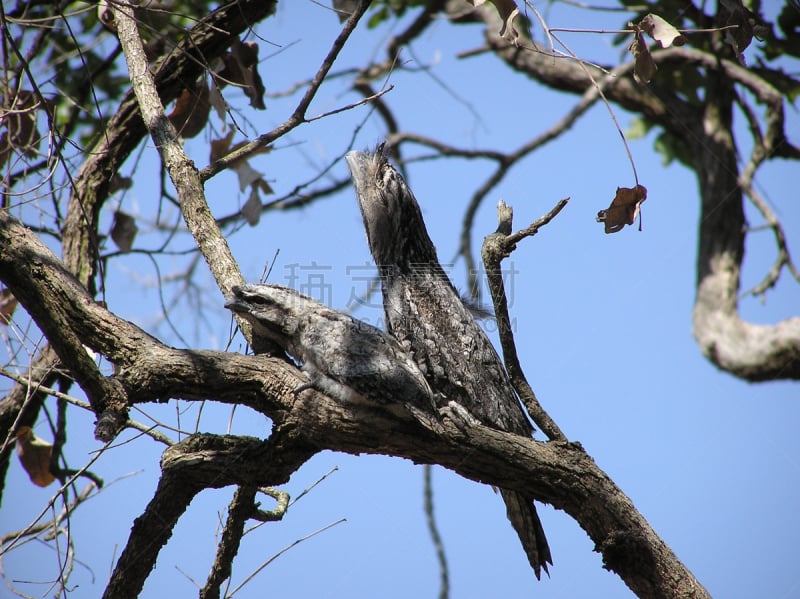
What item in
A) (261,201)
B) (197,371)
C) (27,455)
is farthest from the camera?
(261,201)

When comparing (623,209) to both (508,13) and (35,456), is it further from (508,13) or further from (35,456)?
(35,456)

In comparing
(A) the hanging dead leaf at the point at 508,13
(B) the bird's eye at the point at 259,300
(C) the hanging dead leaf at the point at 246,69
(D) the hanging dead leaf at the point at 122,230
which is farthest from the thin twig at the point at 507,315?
(D) the hanging dead leaf at the point at 122,230

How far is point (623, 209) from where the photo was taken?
2.50 m

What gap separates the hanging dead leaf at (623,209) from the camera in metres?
2.45

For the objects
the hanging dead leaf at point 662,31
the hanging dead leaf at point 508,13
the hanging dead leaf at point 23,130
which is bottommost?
the hanging dead leaf at point 662,31

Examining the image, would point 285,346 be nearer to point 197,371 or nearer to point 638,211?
point 197,371

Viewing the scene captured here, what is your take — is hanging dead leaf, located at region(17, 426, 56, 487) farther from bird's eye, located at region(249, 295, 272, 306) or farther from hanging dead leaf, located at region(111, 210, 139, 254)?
bird's eye, located at region(249, 295, 272, 306)

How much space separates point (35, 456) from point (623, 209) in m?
3.23

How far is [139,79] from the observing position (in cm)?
327

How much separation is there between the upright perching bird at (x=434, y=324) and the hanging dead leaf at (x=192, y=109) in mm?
1015

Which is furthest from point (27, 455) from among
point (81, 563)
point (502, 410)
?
point (502, 410)

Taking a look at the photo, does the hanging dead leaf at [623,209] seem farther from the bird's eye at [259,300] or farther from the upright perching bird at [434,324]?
the bird's eye at [259,300]

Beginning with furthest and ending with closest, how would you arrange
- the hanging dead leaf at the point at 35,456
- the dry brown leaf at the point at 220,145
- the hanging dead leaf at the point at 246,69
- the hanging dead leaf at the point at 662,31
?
the dry brown leaf at the point at 220,145, the hanging dead leaf at the point at 246,69, the hanging dead leaf at the point at 35,456, the hanging dead leaf at the point at 662,31

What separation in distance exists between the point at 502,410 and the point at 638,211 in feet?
3.85
